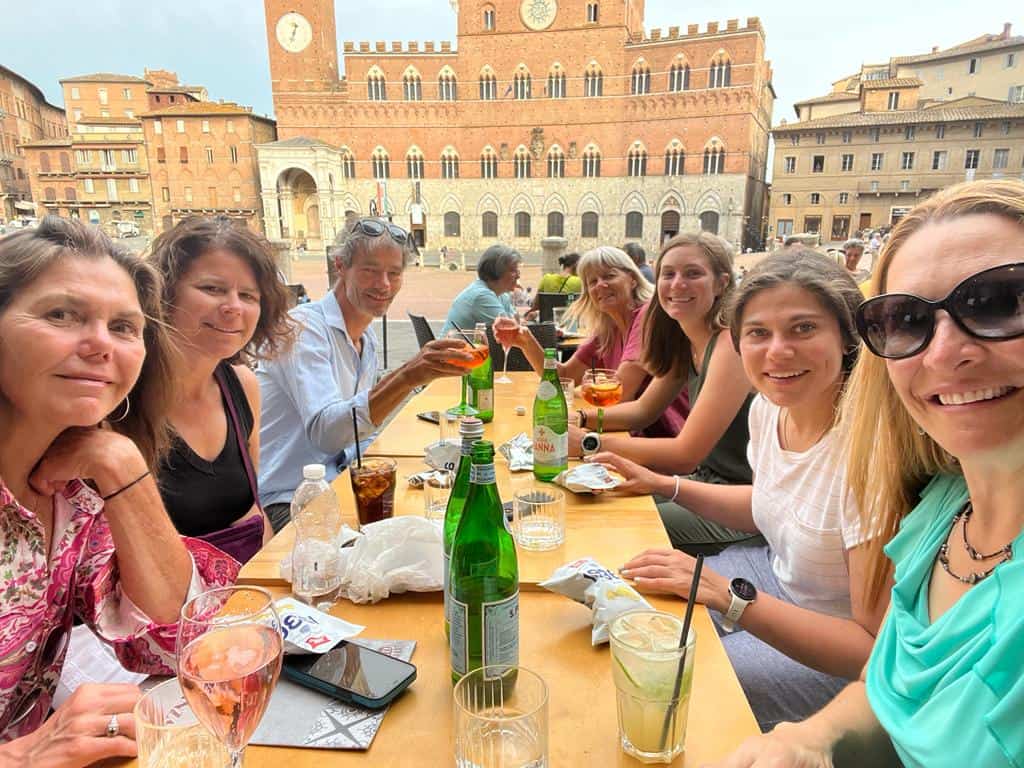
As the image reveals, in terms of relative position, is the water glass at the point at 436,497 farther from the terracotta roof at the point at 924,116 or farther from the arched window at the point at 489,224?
the terracotta roof at the point at 924,116

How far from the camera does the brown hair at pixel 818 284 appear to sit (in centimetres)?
156

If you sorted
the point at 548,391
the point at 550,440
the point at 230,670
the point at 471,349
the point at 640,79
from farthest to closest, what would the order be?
the point at 640,79, the point at 471,349, the point at 548,391, the point at 550,440, the point at 230,670

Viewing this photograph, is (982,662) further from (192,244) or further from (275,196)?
(275,196)

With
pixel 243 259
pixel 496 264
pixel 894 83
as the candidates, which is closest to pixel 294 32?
pixel 894 83

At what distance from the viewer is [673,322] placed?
274 centimetres

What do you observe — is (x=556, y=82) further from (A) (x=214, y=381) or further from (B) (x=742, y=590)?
(B) (x=742, y=590)

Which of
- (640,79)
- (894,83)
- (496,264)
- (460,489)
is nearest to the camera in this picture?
(460,489)

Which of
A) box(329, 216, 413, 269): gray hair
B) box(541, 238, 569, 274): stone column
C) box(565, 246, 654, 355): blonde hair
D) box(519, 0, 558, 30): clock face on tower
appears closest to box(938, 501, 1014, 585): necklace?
box(329, 216, 413, 269): gray hair

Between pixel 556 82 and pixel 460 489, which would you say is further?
pixel 556 82

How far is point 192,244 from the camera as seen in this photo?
6.07ft

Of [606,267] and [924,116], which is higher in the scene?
[924,116]

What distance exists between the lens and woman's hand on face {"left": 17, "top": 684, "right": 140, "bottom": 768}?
0.79 m

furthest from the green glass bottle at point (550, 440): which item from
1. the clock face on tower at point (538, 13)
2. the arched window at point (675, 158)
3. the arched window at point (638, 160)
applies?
the clock face on tower at point (538, 13)

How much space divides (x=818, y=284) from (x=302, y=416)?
68.6 inches
